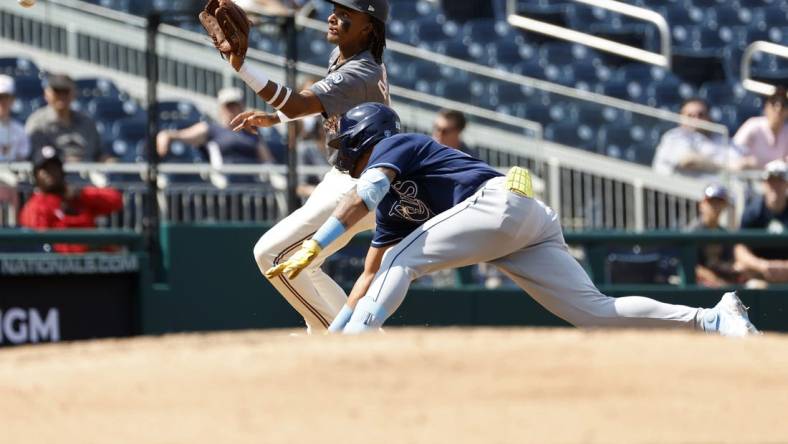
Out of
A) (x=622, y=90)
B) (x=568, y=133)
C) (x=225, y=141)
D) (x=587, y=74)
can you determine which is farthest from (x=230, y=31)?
(x=587, y=74)

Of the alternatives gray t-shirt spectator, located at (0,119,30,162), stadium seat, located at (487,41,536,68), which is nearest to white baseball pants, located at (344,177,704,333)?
gray t-shirt spectator, located at (0,119,30,162)

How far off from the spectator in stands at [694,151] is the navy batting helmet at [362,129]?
620 cm

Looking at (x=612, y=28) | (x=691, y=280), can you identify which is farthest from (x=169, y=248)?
(x=612, y=28)

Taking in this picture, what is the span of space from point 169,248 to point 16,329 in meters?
1.31

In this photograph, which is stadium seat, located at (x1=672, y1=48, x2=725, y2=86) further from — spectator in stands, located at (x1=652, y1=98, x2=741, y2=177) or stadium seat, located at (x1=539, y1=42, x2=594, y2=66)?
spectator in stands, located at (x1=652, y1=98, x2=741, y2=177)

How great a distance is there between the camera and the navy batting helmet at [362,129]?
7.09m

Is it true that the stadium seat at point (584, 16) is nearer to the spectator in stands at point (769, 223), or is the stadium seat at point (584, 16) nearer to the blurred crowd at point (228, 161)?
the blurred crowd at point (228, 161)

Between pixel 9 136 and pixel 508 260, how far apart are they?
5.68 metres

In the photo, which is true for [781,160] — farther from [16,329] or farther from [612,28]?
[16,329]

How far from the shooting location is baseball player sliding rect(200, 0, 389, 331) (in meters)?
7.42

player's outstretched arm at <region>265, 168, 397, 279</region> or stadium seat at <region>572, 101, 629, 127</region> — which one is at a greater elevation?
player's outstretched arm at <region>265, 168, 397, 279</region>

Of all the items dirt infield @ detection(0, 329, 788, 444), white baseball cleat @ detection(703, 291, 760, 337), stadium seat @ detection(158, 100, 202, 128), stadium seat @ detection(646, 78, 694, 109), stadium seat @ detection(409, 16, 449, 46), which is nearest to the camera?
dirt infield @ detection(0, 329, 788, 444)

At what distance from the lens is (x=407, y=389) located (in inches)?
201

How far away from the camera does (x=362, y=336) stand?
598cm
